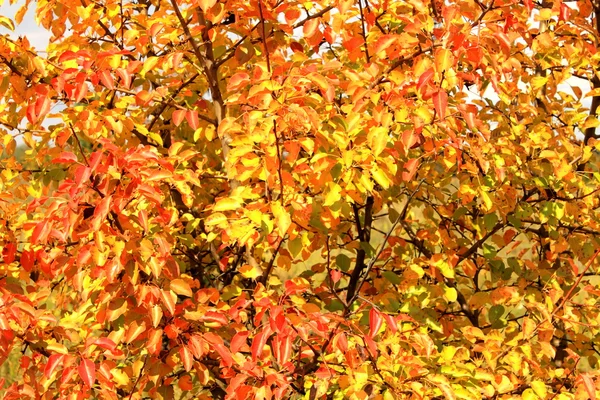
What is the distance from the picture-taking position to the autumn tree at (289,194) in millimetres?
1957

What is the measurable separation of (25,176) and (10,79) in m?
0.77

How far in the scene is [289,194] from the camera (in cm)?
222

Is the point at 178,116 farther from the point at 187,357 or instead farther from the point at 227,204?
the point at 187,357

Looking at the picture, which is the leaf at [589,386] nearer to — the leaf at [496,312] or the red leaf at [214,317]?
the leaf at [496,312]

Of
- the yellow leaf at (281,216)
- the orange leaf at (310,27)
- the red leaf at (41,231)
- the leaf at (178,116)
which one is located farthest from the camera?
the leaf at (178,116)

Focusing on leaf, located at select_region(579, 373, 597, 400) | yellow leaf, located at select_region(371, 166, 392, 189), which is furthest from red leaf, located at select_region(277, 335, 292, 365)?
leaf, located at select_region(579, 373, 597, 400)

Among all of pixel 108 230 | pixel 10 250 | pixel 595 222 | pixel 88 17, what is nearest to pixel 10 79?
pixel 88 17

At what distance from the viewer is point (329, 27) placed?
2.42 metres

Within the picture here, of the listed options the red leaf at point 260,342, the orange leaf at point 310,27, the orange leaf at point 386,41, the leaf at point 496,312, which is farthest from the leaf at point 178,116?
the leaf at point 496,312

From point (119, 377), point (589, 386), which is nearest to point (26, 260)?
point (119, 377)

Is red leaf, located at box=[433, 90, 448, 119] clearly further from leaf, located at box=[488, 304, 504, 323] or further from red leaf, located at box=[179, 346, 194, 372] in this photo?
leaf, located at box=[488, 304, 504, 323]

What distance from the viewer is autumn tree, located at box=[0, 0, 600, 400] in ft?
6.42

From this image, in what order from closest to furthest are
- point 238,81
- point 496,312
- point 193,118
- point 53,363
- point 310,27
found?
point 53,363
point 238,81
point 310,27
point 193,118
point 496,312

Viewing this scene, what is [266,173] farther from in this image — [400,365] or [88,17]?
[88,17]
